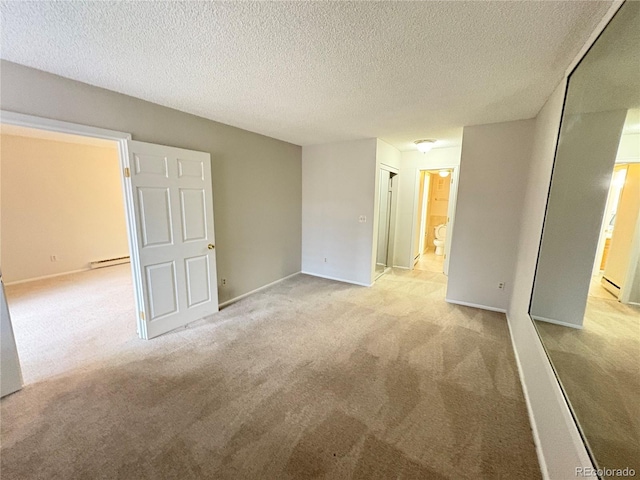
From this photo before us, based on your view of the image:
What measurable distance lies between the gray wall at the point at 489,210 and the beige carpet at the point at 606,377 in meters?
1.88

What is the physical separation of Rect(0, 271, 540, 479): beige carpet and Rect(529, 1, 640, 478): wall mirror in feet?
1.73

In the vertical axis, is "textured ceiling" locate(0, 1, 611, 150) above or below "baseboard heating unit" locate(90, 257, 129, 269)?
above

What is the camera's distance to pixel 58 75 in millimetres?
2027

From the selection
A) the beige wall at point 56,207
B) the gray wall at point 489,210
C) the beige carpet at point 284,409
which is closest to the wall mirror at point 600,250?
the beige carpet at point 284,409

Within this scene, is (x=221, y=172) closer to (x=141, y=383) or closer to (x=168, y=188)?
(x=168, y=188)

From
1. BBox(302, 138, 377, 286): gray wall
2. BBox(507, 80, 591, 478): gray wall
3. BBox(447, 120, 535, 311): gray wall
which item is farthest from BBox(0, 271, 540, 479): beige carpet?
BBox(302, 138, 377, 286): gray wall

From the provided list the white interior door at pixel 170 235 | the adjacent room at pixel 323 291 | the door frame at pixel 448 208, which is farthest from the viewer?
the door frame at pixel 448 208

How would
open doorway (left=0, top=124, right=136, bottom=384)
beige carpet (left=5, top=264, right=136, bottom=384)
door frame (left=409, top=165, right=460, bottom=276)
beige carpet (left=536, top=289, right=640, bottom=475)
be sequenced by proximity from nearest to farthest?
1. beige carpet (left=536, top=289, right=640, bottom=475)
2. beige carpet (left=5, top=264, right=136, bottom=384)
3. open doorway (left=0, top=124, right=136, bottom=384)
4. door frame (left=409, top=165, right=460, bottom=276)

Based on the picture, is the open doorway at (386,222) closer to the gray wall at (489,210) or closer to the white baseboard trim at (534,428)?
the gray wall at (489,210)

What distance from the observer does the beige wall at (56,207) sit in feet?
13.9

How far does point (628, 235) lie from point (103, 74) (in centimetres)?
367

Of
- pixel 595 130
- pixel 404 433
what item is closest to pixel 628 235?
pixel 595 130

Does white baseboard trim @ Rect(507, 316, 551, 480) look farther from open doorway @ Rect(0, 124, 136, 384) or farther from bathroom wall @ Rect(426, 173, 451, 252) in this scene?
bathroom wall @ Rect(426, 173, 451, 252)

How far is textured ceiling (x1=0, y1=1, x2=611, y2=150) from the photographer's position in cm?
131
